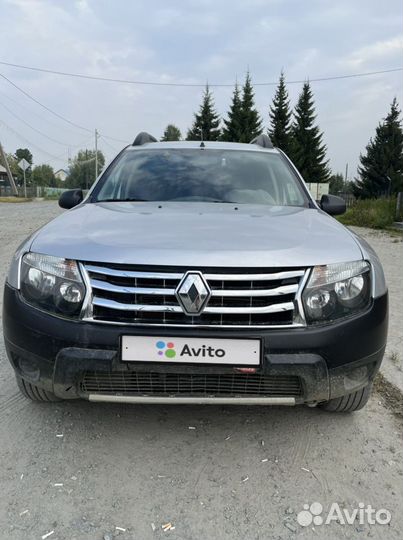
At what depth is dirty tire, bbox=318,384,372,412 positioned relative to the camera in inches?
96.8

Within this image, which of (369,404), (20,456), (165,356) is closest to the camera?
(165,356)

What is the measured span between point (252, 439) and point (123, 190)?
1.90 m

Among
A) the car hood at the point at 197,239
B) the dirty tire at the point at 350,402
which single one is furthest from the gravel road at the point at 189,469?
the car hood at the point at 197,239

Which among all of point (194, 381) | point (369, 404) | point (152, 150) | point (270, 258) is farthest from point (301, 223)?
point (152, 150)

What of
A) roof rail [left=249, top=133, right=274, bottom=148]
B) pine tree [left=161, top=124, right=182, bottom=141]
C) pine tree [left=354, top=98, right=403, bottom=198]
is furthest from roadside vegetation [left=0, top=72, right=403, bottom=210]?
roof rail [left=249, top=133, right=274, bottom=148]

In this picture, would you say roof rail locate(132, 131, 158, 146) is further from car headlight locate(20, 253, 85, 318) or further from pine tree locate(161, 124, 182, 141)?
pine tree locate(161, 124, 182, 141)

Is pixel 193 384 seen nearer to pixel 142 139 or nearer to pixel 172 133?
pixel 142 139

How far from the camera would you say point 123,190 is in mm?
3330

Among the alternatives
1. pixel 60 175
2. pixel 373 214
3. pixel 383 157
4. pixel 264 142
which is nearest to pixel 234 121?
pixel 383 157

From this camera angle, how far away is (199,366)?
201 centimetres

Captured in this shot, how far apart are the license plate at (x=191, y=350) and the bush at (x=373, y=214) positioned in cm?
1316

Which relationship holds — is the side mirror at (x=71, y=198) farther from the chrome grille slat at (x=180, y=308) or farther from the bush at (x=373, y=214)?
the bush at (x=373, y=214)

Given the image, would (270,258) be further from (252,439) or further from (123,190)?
Result: (123,190)

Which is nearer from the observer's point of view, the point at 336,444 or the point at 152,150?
the point at 336,444
